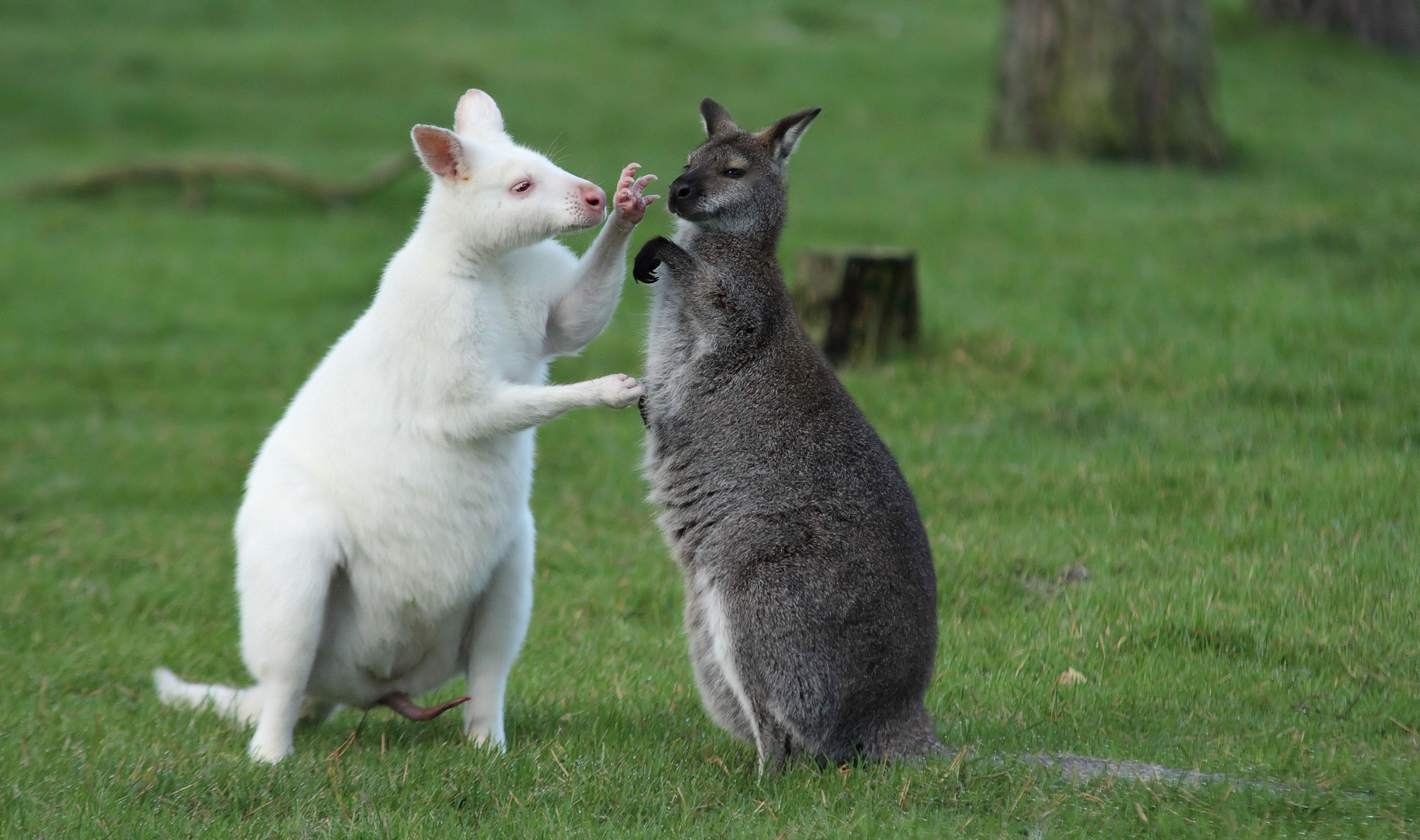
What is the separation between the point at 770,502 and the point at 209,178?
13307mm

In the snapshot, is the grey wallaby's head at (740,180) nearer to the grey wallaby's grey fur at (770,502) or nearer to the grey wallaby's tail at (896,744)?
the grey wallaby's grey fur at (770,502)

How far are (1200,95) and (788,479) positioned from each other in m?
12.4

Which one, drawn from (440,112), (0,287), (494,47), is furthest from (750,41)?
(0,287)

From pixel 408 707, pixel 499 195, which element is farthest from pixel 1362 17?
pixel 408 707

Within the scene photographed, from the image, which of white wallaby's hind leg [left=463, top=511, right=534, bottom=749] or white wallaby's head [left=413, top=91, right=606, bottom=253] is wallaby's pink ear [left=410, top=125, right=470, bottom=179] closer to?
white wallaby's head [left=413, top=91, right=606, bottom=253]

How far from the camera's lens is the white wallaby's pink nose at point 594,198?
Answer: 4379mm

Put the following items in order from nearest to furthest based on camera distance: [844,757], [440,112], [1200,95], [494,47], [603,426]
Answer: [844,757], [603,426], [1200,95], [440,112], [494,47]

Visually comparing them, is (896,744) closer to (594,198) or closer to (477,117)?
(594,198)

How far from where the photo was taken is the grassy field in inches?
161

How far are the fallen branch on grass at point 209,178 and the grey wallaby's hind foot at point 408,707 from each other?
11.2m

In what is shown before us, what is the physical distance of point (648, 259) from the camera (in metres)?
4.59

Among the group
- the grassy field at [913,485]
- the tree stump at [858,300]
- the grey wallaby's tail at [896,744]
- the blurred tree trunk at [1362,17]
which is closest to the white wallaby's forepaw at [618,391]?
the grassy field at [913,485]

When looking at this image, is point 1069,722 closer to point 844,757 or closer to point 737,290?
point 844,757

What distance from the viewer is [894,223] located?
1327 cm
